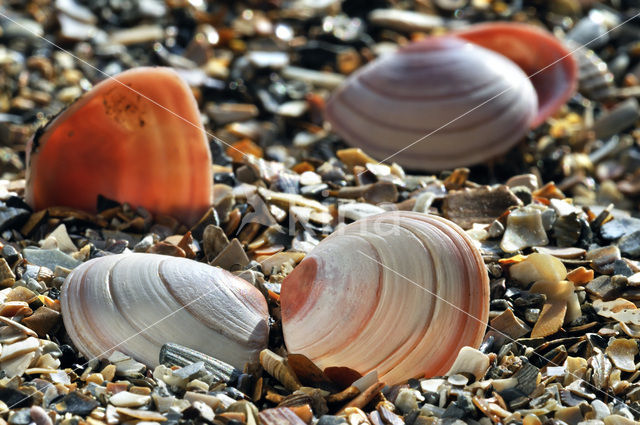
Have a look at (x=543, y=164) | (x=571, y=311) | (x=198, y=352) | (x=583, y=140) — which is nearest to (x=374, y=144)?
(x=543, y=164)

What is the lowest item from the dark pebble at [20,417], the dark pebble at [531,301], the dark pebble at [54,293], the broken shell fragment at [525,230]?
the dark pebble at [531,301]

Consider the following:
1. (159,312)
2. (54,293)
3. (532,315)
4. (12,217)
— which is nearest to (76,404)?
(159,312)

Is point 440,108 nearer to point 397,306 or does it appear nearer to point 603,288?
point 603,288

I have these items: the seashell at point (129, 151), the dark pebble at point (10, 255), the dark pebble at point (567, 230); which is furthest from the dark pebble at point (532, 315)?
the dark pebble at point (10, 255)

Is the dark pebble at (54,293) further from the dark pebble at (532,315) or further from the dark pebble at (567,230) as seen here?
the dark pebble at (567,230)

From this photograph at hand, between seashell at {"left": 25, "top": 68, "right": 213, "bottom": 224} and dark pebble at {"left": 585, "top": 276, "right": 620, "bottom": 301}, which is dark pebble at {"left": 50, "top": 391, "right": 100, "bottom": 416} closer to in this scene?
seashell at {"left": 25, "top": 68, "right": 213, "bottom": 224}

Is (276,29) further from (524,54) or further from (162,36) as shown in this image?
(524,54)
